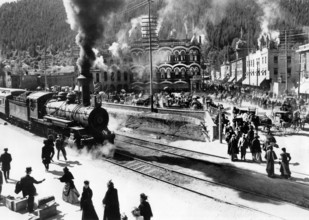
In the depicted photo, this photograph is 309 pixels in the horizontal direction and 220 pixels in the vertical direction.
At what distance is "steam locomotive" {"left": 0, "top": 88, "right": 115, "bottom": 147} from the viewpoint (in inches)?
691

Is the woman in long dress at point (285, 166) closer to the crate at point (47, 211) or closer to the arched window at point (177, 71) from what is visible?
the crate at point (47, 211)

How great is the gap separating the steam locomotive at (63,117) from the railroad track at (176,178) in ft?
5.67

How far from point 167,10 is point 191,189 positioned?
98810mm

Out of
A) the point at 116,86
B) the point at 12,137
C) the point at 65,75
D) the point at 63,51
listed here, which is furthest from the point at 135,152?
the point at 63,51

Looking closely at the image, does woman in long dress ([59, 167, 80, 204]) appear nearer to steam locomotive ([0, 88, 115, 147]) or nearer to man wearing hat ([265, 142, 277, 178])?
steam locomotive ([0, 88, 115, 147])

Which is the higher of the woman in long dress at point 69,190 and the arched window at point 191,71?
the arched window at point 191,71

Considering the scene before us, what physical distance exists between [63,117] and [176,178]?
8.98m

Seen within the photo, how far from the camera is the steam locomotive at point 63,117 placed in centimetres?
1756

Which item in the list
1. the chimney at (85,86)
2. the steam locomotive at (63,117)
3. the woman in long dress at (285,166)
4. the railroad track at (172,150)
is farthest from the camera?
the chimney at (85,86)

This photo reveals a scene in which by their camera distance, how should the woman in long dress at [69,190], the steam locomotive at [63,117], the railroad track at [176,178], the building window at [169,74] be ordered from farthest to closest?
the building window at [169,74]
the steam locomotive at [63,117]
the railroad track at [176,178]
the woman in long dress at [69,190]

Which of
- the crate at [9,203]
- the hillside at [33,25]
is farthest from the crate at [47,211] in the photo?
the hillside at [33,25]

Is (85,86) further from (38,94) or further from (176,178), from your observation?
(176,178)

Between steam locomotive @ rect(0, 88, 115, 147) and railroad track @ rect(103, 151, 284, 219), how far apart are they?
1.73m

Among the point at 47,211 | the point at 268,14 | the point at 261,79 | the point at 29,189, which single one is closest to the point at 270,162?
the point at 47,211
